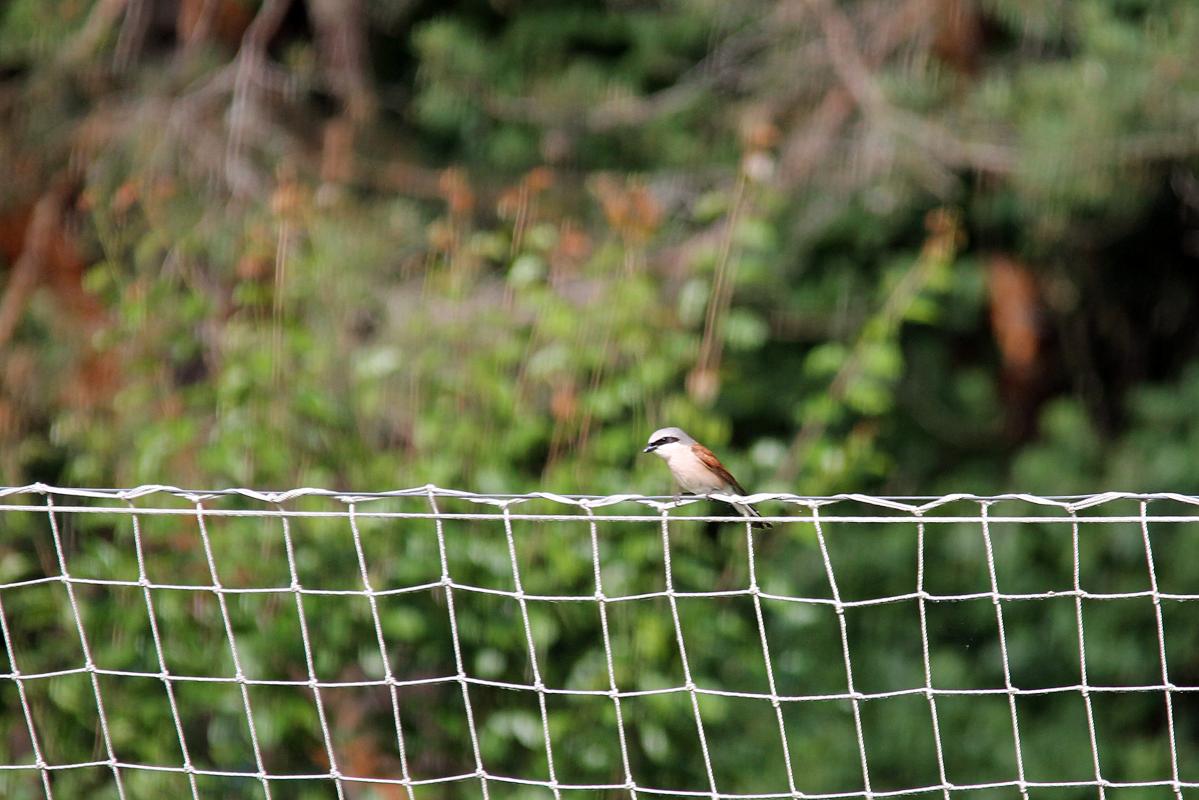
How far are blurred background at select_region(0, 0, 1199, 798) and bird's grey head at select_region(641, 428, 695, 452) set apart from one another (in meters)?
0.26

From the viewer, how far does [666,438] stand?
3.94 metres

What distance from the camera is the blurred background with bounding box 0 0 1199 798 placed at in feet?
14.2

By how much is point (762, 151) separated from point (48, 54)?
262 centimetres

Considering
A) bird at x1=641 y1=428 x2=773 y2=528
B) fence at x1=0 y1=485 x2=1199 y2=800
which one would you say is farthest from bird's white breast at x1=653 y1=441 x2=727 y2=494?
fence at x1=0 y1=485 x2=1199 y2=800

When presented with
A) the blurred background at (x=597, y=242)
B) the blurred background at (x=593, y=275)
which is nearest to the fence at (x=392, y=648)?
the blurred background at (x=593, y=275)

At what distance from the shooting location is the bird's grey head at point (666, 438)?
3.92m

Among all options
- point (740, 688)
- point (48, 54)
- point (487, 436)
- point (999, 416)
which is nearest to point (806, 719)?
point (740, 688)

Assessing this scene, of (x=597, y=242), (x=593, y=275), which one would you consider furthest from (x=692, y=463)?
(x=597, y=242)

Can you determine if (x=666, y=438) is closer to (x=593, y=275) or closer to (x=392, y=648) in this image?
(x=593, y=275)

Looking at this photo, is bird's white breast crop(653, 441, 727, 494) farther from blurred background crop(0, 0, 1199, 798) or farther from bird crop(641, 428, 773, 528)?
blurred background crop(0, 0, 1199, 798)

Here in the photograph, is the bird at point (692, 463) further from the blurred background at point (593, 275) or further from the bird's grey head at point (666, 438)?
the blurred background at point (593, 275)

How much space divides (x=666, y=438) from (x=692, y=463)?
0.33 feet

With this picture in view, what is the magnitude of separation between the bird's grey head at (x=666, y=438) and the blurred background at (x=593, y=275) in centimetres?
26

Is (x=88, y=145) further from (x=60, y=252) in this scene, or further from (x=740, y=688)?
(x=740, y=688)
